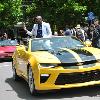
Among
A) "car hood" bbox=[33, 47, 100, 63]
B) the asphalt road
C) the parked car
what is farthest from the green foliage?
"car hood" bbox=[33, 47, 100, 63]

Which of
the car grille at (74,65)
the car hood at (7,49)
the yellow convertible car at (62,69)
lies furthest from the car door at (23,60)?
the car hood at (7,49)

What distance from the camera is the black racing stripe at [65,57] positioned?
883 cm

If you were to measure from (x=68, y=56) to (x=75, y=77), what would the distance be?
22.4 inches

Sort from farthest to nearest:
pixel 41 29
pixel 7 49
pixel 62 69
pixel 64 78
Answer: pixel 7 49 → pixel 41 29 → pixel 64 78 → pixel 62 69

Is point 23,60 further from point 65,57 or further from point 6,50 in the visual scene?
point 6,50

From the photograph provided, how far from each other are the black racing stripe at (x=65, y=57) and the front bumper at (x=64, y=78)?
25 cm

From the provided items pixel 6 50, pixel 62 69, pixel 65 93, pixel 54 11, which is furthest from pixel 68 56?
pixel 54 11

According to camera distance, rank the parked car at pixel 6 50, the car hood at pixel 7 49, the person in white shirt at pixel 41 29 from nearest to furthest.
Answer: the person in white shirt at pixel 41 29
the parked car at pixel 6 50
the car hood at pixel 7 49

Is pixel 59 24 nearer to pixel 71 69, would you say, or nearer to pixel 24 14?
pixel 24 14

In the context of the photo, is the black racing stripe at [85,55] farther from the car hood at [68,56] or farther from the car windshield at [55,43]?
the car windshield at [55,43]

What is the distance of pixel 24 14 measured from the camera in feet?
148

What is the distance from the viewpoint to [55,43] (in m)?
10.4

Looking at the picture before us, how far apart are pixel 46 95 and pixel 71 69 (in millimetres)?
976

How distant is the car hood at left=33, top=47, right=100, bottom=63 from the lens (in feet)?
29.1
